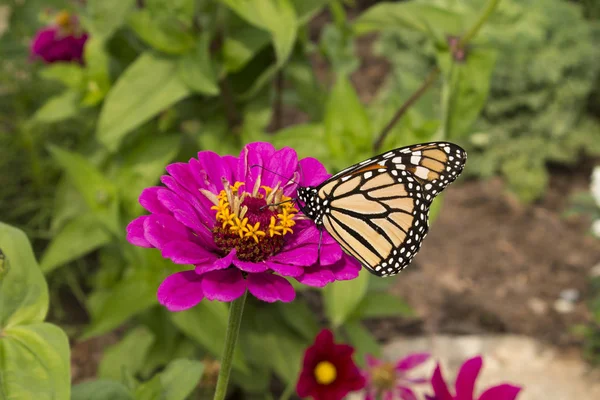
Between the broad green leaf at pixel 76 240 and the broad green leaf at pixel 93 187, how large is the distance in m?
0.08

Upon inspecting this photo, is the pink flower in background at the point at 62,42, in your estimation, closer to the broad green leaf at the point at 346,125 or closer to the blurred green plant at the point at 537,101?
the broad green leaf at the point at 346,125

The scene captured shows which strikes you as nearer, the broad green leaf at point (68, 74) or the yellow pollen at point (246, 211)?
the yellow pollen at point (246, 211)

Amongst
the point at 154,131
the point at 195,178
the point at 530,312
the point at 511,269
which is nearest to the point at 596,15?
the point at 511,269

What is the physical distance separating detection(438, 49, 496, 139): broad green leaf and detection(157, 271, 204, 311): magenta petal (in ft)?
2.78

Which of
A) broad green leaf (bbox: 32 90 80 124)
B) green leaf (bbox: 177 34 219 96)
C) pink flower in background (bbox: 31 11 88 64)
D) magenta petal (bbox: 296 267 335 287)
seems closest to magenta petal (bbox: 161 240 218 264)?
magenta petal (bbox: 296 267 335 287)

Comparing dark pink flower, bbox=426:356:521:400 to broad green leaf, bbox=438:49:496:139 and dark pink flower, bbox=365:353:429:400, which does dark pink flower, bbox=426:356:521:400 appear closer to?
dark pink flower, bbox=365:353:429:400

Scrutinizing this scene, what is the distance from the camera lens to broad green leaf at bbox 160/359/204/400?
85 cm

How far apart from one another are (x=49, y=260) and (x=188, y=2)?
737 mm

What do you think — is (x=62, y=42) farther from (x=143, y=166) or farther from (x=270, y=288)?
(x=270, y=288)

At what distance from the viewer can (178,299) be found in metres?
0.68

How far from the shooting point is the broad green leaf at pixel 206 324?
149 centimetres

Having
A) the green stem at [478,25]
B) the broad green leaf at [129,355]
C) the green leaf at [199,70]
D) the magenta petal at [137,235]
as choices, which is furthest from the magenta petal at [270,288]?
the broad green leaf at [129,355]

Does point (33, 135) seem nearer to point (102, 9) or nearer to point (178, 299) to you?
point (102, 9)

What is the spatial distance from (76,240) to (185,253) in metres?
1.09
